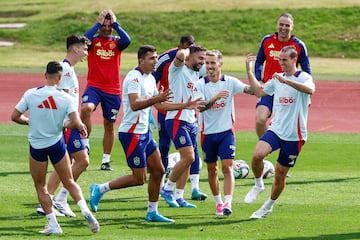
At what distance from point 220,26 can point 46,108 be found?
154 feet

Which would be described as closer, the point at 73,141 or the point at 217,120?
the point at 73,141

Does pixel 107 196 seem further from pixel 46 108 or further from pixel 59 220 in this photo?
pixel 46 108

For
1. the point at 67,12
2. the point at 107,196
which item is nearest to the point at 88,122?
the point at 107,196

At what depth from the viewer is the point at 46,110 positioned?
12234 millimetres

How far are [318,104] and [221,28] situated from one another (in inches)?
1007

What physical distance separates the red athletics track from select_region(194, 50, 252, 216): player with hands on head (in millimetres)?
12242

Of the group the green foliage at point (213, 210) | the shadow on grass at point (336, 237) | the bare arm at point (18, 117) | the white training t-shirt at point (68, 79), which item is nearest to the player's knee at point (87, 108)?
the green foliage at point (213, 210)

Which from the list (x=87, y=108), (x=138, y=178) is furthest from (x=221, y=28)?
(x=138, y=178)

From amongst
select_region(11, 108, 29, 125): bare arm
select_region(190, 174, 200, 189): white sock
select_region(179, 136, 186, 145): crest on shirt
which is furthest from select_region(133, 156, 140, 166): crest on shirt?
select_region(190, 174, 200, 189): white sock

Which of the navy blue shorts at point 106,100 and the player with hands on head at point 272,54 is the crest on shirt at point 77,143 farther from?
the navy blue shorts at point 106,100

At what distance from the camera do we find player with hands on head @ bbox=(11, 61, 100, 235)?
12.2 metres

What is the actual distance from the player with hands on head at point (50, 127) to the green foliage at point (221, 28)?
137ft

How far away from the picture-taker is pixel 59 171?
1254 centimetres

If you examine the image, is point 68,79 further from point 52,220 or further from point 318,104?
point 318,104
